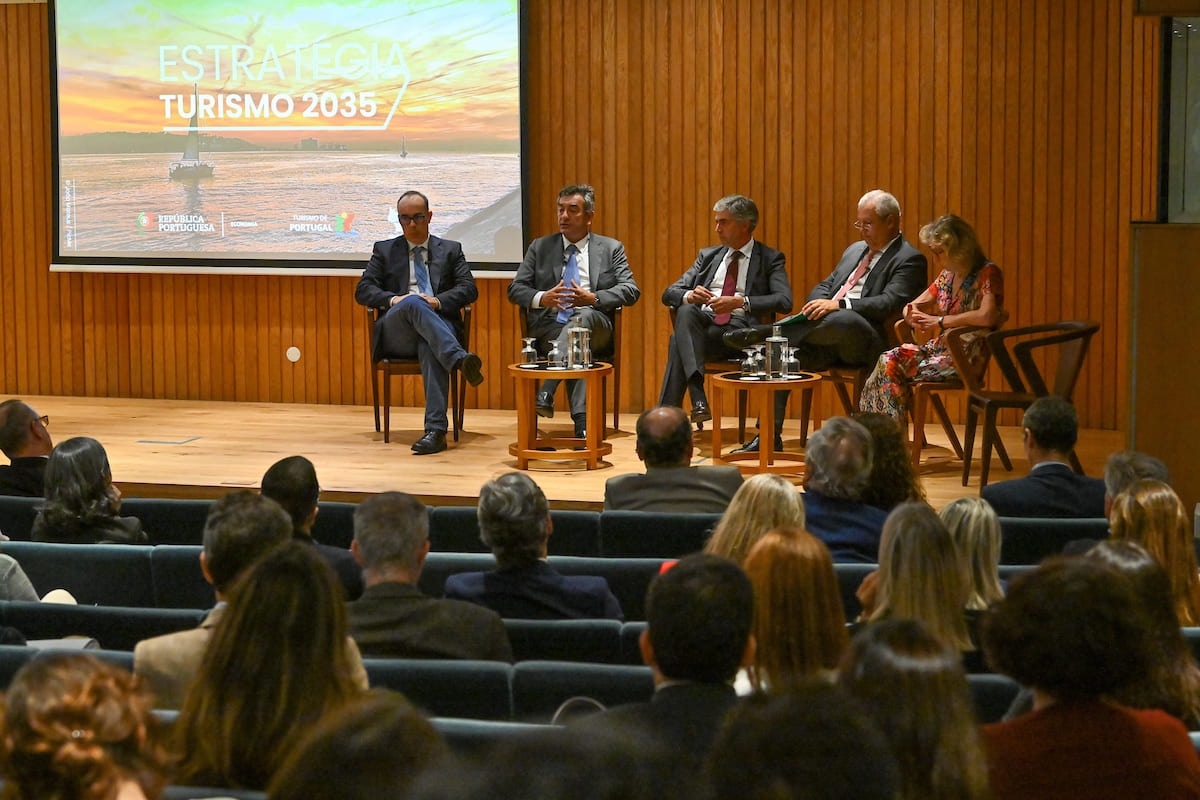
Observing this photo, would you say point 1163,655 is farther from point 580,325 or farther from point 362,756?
point 580,325

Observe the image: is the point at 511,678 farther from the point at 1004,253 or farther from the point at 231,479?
the point at 1004,253

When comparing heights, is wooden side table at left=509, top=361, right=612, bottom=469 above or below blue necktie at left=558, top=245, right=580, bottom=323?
below

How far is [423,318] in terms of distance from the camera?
6418 millimetres

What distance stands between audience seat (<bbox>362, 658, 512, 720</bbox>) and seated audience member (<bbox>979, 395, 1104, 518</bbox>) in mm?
2022

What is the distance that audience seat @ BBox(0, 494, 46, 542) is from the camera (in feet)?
13.3

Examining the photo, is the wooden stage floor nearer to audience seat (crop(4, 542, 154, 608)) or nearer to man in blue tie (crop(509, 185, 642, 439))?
man in blue tie (crop(509, 185, 642, 439))

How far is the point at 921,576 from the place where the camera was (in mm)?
2473

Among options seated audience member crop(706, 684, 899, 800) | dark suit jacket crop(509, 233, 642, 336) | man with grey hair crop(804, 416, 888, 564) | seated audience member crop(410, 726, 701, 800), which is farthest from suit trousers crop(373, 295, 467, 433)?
seated audience member crop(410, 726, 701, 800)

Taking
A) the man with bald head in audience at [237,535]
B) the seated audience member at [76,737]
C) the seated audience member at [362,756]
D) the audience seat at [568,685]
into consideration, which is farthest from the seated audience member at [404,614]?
the seated audience member at [362,756]

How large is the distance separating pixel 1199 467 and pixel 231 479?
369cm

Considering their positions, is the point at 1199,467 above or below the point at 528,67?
below

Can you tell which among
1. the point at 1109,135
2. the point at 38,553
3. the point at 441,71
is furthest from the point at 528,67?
the point at 38,553

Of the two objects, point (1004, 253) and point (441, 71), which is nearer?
point (1004, 253)

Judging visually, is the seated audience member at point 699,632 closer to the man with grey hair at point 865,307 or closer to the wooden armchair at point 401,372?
the man with grey hair at point 865,307
